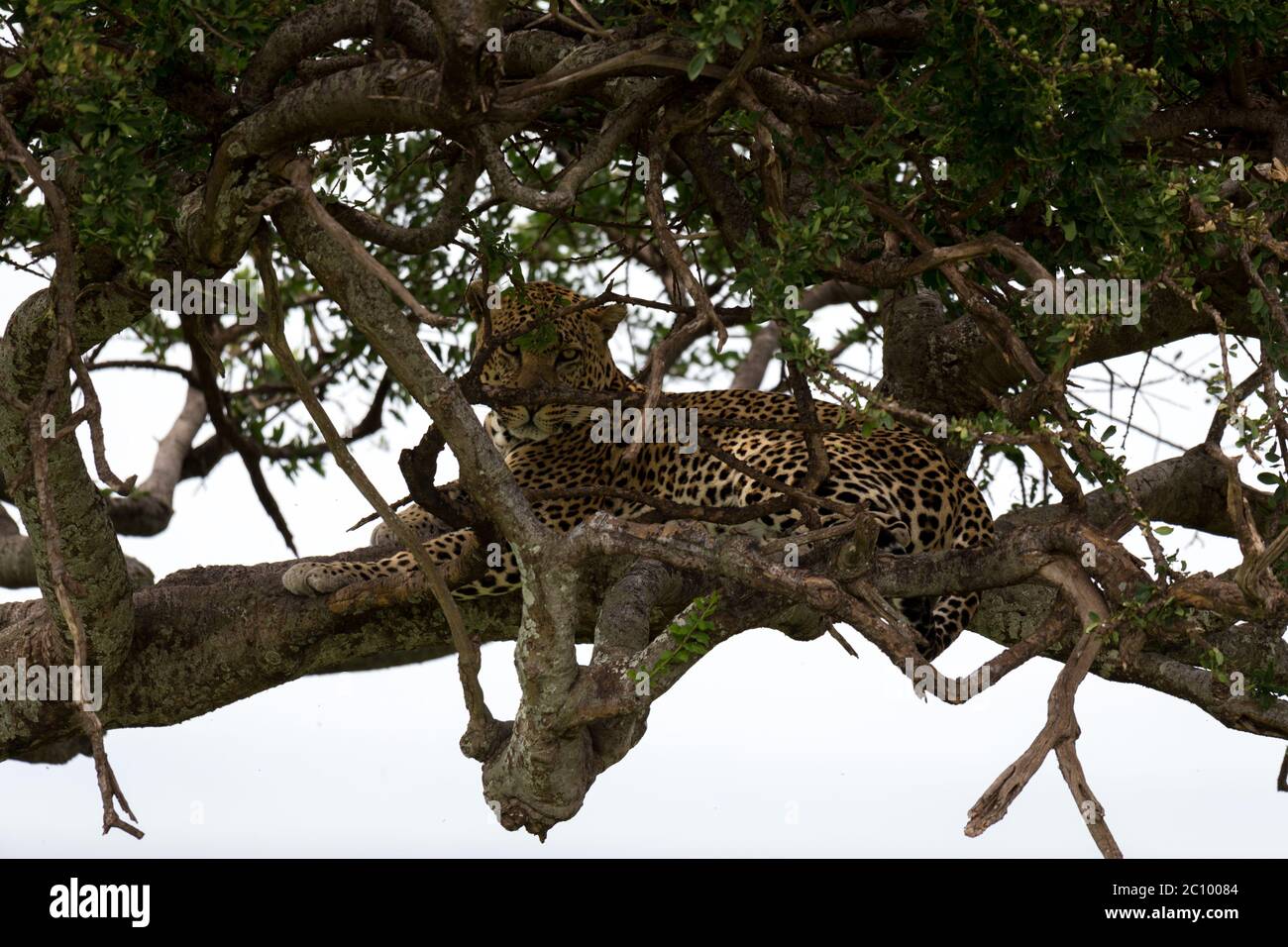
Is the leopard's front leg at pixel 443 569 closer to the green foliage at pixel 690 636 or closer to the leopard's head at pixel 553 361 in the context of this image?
the leopard's head at pixel 553 361

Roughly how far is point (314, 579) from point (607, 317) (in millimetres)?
2130

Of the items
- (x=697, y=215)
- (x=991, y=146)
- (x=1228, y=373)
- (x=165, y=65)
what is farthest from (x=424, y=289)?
(x=1228, y=373)

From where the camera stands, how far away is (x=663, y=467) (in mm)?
7535

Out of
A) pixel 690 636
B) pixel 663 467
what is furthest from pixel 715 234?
pixel 663 467

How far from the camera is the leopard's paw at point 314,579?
21.9 ft

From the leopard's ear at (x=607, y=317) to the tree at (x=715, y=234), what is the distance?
160cm

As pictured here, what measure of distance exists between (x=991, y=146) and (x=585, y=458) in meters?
3.30

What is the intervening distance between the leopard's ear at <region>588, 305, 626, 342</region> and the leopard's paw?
194 cm

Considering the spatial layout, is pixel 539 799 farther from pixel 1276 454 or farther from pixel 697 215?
pixel 697 215

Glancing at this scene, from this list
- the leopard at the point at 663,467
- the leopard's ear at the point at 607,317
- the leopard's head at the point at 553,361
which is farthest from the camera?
the leopard's ear at the point at 607,317

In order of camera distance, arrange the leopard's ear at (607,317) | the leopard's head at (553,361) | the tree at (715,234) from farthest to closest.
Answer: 1. the leopard's ear at (607,317)
2. the leopard's head at (553,361)
3. the tree at (715,234)

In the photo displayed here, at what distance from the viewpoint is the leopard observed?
609 centimetres

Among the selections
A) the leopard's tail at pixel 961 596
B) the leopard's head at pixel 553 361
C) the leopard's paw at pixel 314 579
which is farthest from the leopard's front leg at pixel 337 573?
the leopard's tail at pixel 961 596

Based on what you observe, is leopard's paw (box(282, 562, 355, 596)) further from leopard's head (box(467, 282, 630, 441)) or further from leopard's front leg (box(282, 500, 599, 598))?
leopard's head (box(467, 282, 630, 441))
